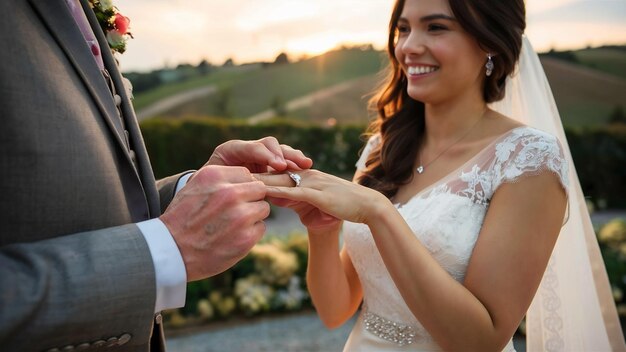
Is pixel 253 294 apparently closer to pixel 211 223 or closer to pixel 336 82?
pixel 211 223

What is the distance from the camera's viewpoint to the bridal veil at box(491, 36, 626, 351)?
9.05 ft

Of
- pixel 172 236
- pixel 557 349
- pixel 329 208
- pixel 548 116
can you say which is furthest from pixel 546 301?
pixel 172 236

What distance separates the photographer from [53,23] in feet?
4.30

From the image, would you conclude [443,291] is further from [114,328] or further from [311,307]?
[311,307]

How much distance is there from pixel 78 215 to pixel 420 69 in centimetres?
190

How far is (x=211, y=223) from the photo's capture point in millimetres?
1340

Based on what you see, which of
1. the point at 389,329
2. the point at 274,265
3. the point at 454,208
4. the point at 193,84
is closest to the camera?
the point at 454,208

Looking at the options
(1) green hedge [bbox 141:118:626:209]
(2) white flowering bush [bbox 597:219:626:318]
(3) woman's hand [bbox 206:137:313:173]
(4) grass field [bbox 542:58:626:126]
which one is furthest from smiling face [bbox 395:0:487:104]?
(4) grass field [bbox 542:58:626:126]

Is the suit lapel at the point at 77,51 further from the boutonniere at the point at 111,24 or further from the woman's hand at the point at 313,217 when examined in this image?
the woman's hand at the point at 313,217

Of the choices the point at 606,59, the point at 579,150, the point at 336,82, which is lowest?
the point at 579,150

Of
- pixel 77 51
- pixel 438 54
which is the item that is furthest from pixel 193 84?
pixel 77 51

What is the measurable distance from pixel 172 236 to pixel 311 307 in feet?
17.8

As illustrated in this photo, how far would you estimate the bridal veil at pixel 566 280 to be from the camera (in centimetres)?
276

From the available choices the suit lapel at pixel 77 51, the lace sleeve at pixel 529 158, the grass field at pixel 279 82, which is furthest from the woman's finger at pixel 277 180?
the grass field at pixel 279 82
